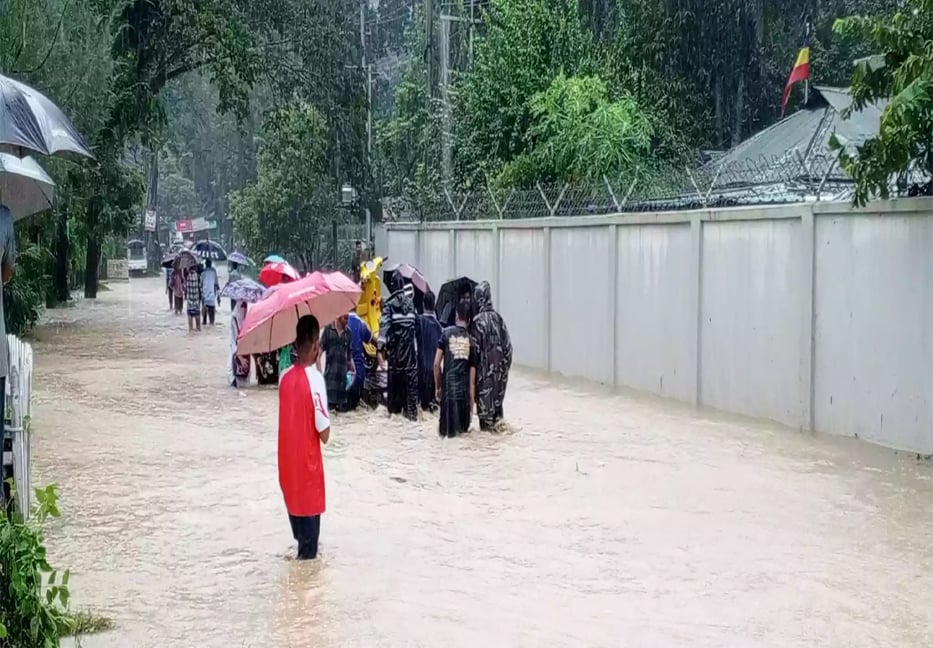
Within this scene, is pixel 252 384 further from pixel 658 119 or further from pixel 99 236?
pixel 99 236

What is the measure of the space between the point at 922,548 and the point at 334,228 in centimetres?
2883

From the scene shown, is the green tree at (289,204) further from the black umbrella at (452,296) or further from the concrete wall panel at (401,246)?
the black umbrella at (452,296)

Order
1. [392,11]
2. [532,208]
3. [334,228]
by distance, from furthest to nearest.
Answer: [392,11] → [334,228] → [532,208]

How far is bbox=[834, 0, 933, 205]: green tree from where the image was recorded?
378 inches

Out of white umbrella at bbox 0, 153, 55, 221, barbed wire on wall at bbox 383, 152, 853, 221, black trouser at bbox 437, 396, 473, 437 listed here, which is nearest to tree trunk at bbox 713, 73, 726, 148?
barbed wire on wall at bbox 383, 152, 853, 221

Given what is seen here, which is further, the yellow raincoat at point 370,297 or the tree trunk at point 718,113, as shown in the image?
the tree trunk at point 718,113

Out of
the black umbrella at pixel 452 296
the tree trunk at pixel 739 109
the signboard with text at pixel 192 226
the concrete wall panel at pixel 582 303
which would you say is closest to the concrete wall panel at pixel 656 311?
the concrete wall panel at pixel 582 303

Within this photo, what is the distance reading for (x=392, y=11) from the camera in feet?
174

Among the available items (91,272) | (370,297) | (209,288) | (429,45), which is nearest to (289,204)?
(91,272)

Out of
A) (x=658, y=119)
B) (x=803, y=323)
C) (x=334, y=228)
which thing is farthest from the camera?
(x=334, y=228)

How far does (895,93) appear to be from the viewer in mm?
10195

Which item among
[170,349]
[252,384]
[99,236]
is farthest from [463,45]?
[252,384]

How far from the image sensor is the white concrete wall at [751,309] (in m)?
10.8

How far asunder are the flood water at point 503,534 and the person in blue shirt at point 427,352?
554 millimetres
